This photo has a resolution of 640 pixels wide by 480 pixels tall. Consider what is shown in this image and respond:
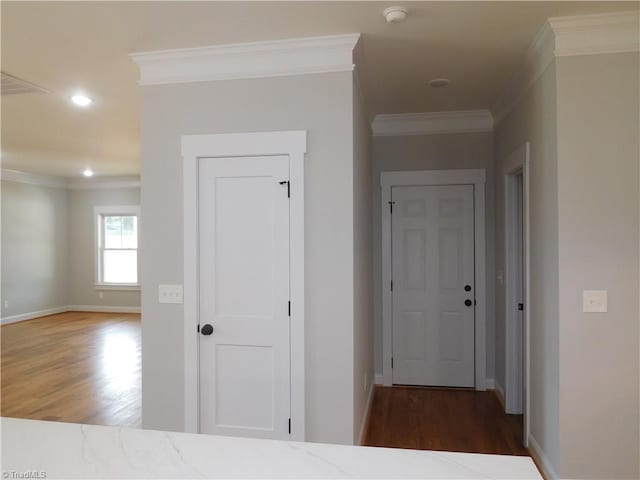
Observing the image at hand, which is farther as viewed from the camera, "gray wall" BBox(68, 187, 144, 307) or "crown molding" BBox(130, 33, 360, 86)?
A: "gray wall" BBox(68, 187, 144, 307)

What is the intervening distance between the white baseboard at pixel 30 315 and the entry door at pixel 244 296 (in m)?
6.80

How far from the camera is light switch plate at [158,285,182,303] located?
2791mm

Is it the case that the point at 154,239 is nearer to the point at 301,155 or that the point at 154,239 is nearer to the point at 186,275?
the point at 186,275

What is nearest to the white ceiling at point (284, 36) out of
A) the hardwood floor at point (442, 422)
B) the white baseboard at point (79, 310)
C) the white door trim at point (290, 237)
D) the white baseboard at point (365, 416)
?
the white door trim at point (290, 237)

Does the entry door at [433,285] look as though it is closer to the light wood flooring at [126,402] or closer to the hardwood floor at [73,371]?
the light wood flooring at [126,402]

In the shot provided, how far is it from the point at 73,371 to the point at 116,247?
4.37m

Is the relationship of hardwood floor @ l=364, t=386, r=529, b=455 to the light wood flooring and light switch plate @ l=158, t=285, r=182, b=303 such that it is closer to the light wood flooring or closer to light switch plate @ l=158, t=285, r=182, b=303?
the light wood flooring

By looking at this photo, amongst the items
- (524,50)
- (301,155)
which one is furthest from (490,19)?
(301,155)

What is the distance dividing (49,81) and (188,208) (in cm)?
167

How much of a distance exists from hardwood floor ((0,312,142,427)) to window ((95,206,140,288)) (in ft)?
3.80

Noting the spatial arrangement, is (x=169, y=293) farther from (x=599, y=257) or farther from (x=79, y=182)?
(x=79, y=182)

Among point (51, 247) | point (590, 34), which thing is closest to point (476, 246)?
point (590, 34)

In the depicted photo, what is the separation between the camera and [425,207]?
428 cm

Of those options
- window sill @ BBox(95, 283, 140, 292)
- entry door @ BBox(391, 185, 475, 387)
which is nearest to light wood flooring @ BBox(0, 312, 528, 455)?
entry door @ BBox(391, 185, 475, 387)
